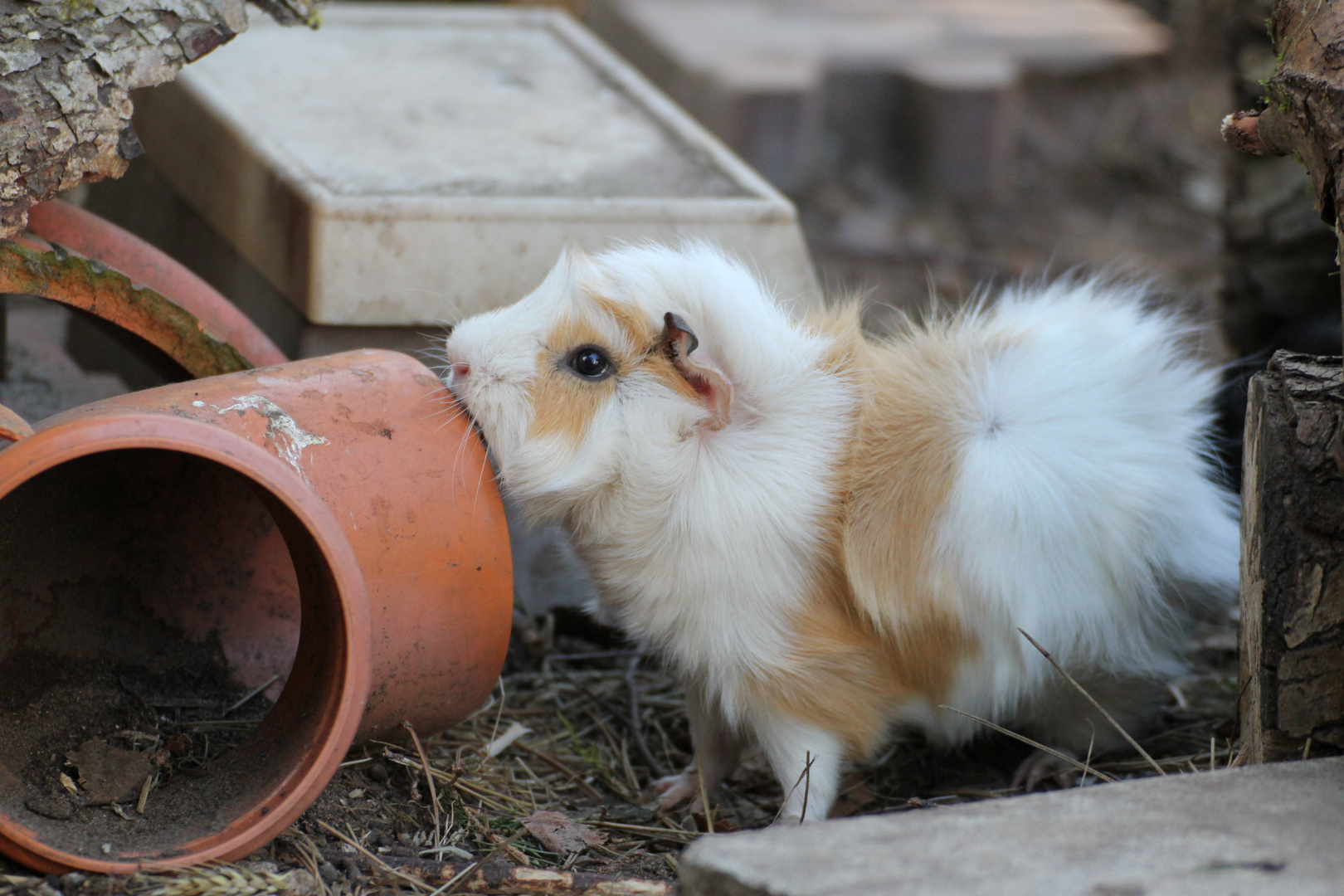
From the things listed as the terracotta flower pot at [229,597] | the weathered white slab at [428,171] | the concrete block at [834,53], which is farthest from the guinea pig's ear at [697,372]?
the concrete block at [834,53]

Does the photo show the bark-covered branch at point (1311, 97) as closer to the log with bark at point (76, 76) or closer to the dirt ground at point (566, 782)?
the dirt ground at point (566, 782)

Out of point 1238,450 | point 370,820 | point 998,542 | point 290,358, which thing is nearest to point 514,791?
point 370,820

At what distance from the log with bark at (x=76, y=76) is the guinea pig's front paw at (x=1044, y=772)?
1.91 meters

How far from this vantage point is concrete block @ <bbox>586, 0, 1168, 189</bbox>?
5.66 m

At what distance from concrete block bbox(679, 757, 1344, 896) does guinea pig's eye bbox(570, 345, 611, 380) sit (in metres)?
0.81

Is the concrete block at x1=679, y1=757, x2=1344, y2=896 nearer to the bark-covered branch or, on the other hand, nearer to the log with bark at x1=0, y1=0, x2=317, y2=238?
the bark-covered branch

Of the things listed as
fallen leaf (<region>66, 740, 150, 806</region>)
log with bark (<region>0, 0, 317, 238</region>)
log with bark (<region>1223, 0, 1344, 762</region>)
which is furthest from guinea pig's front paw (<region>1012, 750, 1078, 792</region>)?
log with bark (<region>0, 0, 317, 238</region>)

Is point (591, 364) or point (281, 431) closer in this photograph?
point (281, 431)

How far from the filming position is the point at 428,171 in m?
2.77

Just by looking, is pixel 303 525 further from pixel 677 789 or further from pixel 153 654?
pixel 677 789

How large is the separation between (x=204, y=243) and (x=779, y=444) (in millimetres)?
1850

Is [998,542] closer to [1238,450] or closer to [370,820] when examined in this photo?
[1238,450]

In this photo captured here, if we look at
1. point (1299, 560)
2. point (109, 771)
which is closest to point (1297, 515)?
point (1299, 560)

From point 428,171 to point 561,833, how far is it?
1.47m
